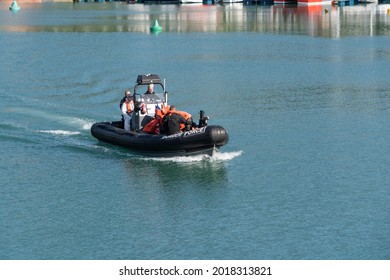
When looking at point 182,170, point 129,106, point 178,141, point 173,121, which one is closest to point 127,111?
point 129,106

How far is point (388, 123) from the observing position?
38719 mm

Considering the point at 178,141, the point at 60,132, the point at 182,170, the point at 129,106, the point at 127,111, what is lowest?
the point at 182,170

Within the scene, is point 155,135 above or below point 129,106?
below

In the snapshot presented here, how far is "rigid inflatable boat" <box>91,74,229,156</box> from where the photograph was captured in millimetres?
29906

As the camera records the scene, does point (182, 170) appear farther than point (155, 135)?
No

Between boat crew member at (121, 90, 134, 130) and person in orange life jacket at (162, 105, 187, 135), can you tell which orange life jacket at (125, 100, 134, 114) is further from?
person in orange life jacket at (162, 105, 187, 135)

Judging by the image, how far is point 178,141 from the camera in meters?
30.2

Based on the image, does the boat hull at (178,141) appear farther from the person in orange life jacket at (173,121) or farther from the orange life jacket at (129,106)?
the orange life jacket at (129,106)

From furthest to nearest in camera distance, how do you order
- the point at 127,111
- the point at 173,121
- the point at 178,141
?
the point at 127,111, the point at 173,121, the point at 178,141

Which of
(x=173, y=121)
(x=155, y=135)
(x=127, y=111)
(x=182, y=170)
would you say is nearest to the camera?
(x=182, y=170)

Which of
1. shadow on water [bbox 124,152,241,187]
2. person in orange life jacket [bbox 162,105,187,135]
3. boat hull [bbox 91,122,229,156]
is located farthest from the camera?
person in orange life jacket [bbox 162,105,187,135]

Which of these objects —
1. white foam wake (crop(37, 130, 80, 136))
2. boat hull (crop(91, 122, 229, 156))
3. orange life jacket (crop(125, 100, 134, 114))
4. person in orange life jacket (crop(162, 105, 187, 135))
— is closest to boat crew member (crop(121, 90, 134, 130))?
orange life jacket (crop(125, 100, 134, 114))

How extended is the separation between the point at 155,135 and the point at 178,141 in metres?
1.19

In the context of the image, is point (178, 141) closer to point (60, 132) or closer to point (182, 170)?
point (182, 170)
